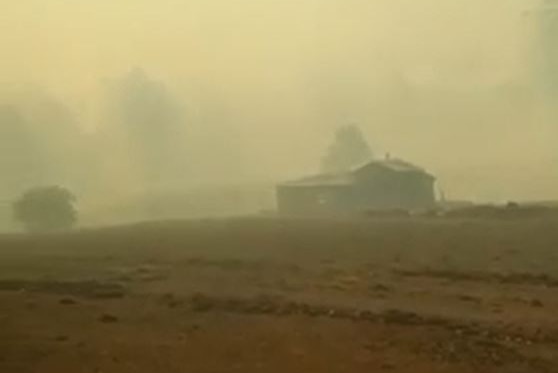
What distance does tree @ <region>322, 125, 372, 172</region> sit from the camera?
6019 cm

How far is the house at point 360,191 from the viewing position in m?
46.1

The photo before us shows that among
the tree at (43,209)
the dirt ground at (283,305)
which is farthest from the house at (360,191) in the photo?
the dirt ground at (283,305)

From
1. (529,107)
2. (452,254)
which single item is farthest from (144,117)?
(452,254)

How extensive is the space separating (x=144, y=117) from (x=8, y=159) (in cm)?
1144

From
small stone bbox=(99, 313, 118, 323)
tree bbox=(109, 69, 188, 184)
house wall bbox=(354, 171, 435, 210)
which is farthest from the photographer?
tree bbox=(109, 69, 188, 184)

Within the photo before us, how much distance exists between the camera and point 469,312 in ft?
50.8

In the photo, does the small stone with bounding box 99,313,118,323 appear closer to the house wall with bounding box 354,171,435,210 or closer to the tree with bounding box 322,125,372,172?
the house wall with bounding box 354,171,435,210

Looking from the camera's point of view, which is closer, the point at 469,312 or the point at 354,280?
the point at 469,312

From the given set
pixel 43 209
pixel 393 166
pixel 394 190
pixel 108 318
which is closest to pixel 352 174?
pixel 394 190

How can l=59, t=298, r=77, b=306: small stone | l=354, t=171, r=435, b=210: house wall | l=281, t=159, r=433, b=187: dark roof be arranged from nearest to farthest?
l=59, t=298, r=77, b=306: small stone < l=281, t=159, r=433, b=187: dark roof < l=354, t=171, r=435, b=210: house wall

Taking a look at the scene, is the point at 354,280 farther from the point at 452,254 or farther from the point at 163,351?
the point at 163,351

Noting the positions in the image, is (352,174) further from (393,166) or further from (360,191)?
(393,166)

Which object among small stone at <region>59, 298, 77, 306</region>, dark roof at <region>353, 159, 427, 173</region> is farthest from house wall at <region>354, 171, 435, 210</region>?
small stone at <region>59, 298, 77, 306</region>

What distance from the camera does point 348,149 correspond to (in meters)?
60.1
